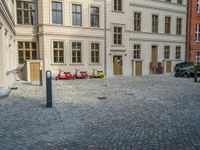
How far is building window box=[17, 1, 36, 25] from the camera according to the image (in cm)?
1995

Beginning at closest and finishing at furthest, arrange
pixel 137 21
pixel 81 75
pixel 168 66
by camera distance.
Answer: pixel 81 75, pixel 137 21, pixel 168 66

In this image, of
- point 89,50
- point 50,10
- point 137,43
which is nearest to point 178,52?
point 137,43

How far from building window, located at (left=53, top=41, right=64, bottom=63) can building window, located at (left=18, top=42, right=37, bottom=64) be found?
2.19 m

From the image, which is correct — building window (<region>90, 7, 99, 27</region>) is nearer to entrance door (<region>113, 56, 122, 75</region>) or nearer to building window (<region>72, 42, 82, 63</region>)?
building window (<region>72, 42, 82, 63</region>)

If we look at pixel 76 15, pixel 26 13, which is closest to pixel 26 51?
pixel 26 13

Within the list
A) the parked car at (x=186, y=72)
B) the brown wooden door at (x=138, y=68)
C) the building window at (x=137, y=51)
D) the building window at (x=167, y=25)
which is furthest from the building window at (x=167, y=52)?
the parked car at (x=186, y=72)

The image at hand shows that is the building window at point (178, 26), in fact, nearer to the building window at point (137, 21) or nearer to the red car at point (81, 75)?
the building window at point (137, 21)

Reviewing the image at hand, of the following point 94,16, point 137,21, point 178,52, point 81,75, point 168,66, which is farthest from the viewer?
point 178,52

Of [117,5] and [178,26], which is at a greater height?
[117,5]

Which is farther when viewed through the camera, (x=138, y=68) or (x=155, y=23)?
(x=155, y=23)

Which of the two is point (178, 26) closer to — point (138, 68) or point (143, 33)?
point (143, 33)

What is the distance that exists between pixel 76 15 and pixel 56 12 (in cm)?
228

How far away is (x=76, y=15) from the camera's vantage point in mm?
21719

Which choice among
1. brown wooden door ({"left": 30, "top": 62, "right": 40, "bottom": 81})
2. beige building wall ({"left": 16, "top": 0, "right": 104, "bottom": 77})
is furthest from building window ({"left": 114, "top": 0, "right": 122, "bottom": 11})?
brown wooden door ({"left": 30, "top": 62, "right": 40, "bottom": 81})
